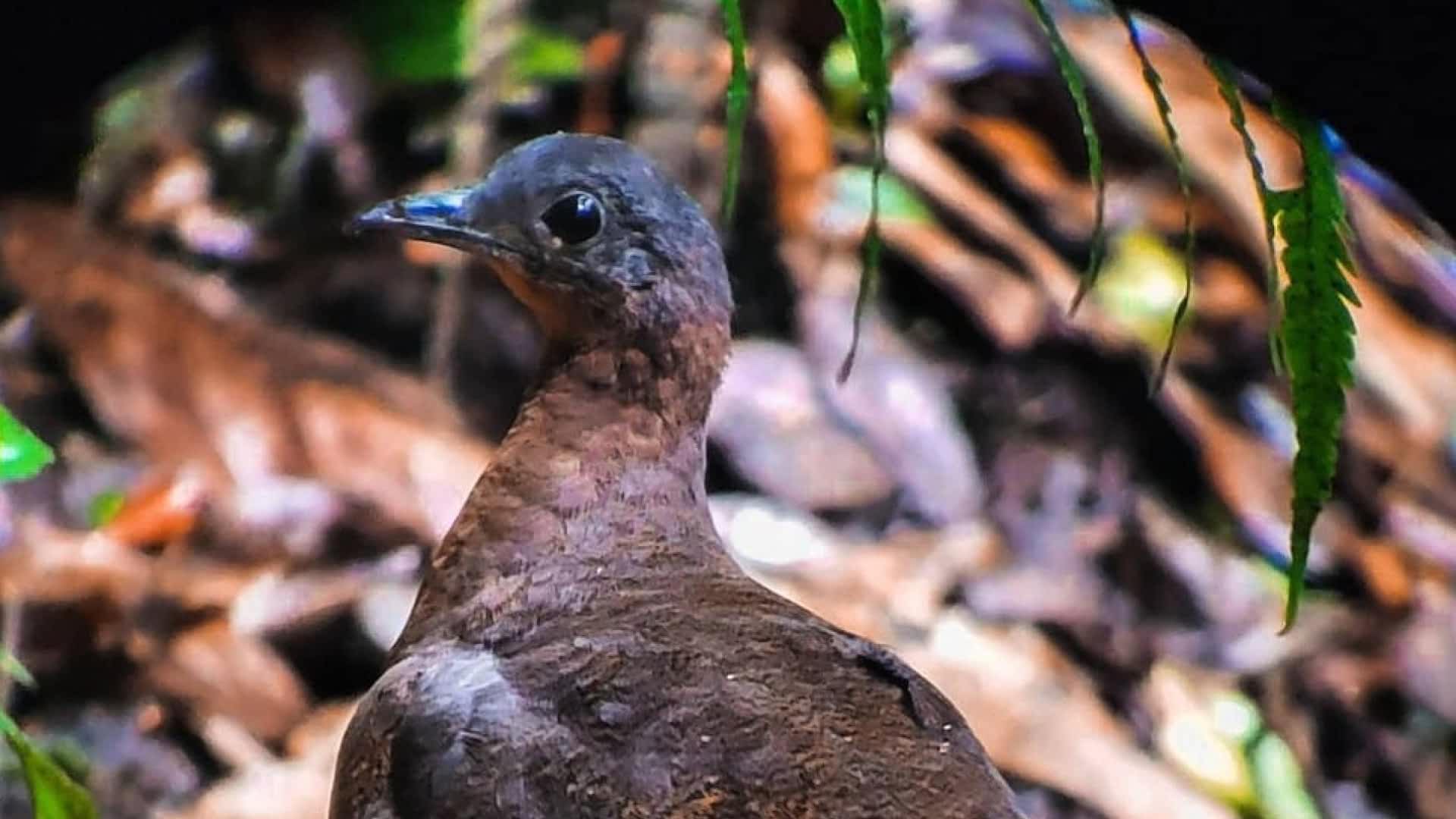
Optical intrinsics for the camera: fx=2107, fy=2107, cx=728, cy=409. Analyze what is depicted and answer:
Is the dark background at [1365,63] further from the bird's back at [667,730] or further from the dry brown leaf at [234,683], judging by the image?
the dry brown leaf at [234,683]

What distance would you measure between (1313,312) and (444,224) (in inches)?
37.4

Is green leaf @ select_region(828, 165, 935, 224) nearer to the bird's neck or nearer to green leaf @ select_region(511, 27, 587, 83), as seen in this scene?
green leaf @ select_region(511, 27, 587, 83)

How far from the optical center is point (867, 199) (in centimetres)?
439

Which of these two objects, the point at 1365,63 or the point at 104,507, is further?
the point at 104,507

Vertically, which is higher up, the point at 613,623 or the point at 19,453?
the point at 19,453

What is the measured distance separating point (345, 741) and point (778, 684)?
15.7 inches

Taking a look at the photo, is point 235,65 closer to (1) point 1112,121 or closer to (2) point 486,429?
(2) point 486,429

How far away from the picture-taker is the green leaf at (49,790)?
1483 mm

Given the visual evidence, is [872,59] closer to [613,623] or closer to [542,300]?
[613,623]

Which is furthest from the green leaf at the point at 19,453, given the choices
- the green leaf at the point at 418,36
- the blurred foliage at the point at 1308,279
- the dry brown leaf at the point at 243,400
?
the green leaf at the point at 418,36

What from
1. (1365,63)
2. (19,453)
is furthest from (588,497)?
(1365,63)

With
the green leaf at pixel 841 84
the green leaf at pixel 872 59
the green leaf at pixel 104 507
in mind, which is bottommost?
the green leaf at pixel 104 507

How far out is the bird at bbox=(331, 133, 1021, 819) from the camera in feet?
5.32

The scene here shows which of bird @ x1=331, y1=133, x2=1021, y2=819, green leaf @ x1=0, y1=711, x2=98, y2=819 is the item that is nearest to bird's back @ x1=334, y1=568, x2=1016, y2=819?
bird @ x1=331, y1=133, x2=1021, y2=819
